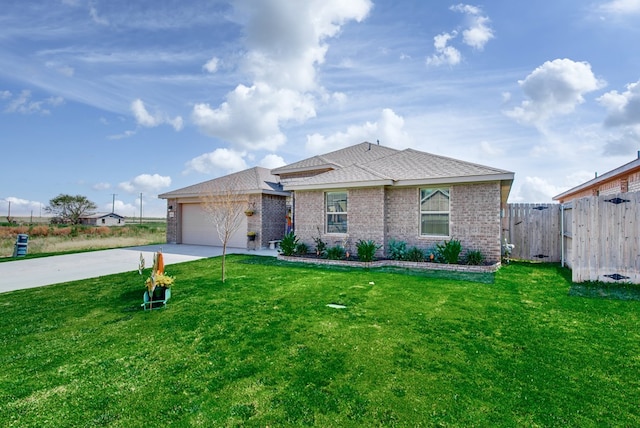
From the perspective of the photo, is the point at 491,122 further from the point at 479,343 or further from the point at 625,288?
the point at 479,343

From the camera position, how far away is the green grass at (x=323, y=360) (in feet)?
8.97

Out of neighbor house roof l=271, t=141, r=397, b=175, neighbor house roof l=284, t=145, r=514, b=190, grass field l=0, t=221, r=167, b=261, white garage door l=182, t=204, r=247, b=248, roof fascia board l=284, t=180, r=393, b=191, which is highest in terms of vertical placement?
neighbor house roof l=271, t=141, r=397, b=175

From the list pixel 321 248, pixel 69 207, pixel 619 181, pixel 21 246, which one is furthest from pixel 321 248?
pixel 69 207

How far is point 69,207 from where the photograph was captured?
5297cm

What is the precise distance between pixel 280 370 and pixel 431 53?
10.8 meters

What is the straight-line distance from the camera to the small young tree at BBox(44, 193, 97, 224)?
52.0 m

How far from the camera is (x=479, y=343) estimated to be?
412cm

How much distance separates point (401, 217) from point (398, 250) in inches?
48.5

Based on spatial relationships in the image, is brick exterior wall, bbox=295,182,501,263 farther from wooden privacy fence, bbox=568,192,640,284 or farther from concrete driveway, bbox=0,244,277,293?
concrete driveway, bbox=0,244,277,293

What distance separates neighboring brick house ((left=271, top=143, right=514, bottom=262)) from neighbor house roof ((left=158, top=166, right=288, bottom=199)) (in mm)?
3255

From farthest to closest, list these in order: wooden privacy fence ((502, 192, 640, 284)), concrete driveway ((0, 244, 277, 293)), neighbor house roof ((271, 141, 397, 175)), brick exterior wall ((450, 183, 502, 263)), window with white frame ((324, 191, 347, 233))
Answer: neighbor house roof ((271, 141, 397, 175)), window with white frame ((324, 191, 347, 233)), brick exterior wall ((450, 183, 502, 263)), concrete driveway ((0, 244, 277, 293)), wooden privacy fence ((502, 192, 640, 284))

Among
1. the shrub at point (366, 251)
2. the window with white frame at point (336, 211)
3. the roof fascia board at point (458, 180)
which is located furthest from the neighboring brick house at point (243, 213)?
the roof fascia board at point (458, 180)

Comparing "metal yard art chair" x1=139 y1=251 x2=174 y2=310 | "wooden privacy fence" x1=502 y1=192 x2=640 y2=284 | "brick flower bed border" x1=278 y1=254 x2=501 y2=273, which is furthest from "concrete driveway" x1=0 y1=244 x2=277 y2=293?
"wooden privacy fence" x1=502 y1=192 x2=640 y2=284

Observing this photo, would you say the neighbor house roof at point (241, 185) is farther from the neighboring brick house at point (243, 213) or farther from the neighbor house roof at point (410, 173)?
the neighbor house roof at point (410, 173)
